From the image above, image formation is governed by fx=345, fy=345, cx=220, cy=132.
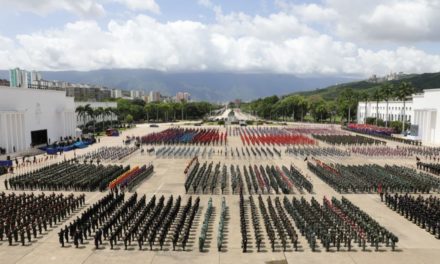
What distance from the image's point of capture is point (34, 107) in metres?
64.2

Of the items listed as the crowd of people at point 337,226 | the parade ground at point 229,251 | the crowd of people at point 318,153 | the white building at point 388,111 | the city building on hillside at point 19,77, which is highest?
the city building on hillside at point 19,77

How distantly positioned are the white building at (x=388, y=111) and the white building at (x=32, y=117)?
85.8 metres

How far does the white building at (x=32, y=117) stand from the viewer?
56000 mm

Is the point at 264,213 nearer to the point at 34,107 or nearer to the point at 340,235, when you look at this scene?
the point at 340,235

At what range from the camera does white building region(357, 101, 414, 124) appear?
330 ft

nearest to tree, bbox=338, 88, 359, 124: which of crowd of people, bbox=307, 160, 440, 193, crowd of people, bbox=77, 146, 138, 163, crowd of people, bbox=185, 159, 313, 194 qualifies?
crowd of people, bbox=307, 160, 440, 193

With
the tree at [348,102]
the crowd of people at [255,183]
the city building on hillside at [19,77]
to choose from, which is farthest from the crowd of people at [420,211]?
the tree at [348,102]

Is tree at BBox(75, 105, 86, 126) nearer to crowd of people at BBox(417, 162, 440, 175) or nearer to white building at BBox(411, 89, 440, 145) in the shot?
crowd of people at BBox(417, 162, 440, 175)

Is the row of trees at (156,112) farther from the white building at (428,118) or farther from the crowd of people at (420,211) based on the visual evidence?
the crowd of people at (420,211)

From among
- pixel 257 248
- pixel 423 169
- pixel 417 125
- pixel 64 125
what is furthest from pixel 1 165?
pixel 417 125

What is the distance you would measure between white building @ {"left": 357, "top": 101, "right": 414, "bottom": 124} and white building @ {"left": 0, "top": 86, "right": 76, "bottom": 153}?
282 feet

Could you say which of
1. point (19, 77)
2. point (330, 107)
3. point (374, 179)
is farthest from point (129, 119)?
point (374, 179)

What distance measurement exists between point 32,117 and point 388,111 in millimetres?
102356

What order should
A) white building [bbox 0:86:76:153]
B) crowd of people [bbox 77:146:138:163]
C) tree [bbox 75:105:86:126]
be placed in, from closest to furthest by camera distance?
crowd of people [bbox 77:146:138:163], white building [bbox 0:86:76:153], tree [bbox 75:105:86:126]
